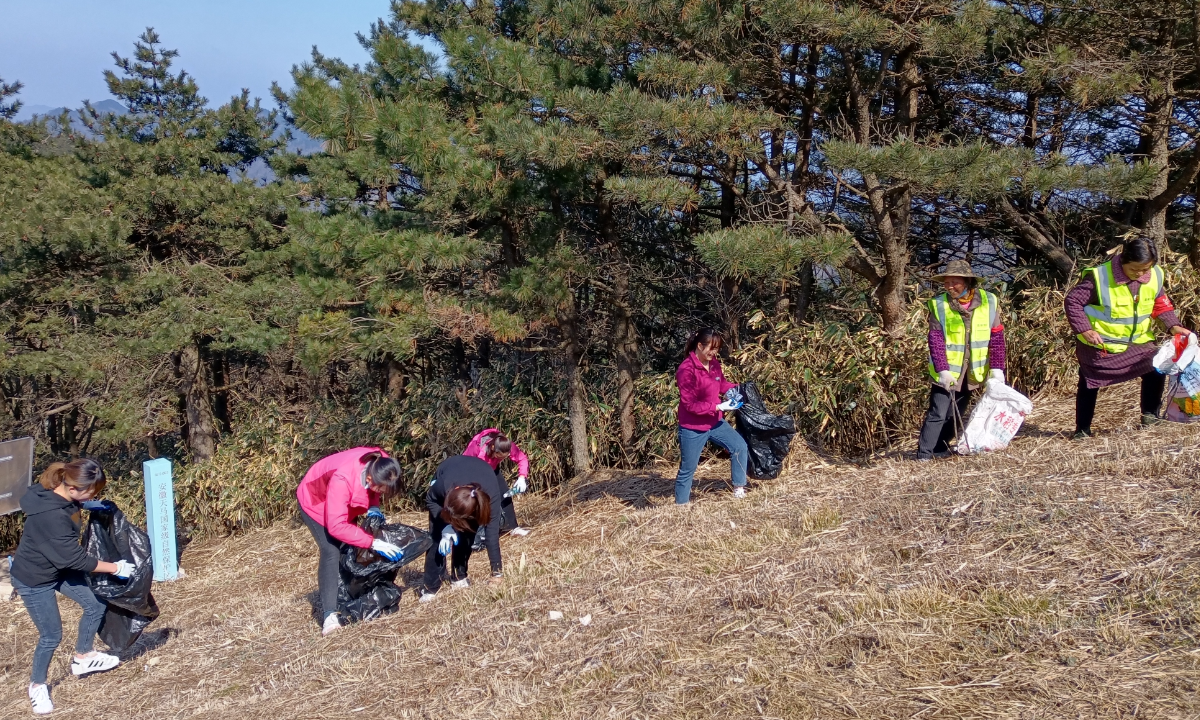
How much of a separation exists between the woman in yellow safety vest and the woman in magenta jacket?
224cm

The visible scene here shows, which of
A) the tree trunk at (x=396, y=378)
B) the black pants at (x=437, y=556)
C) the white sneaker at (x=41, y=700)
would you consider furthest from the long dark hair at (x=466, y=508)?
the tree trunk at (x=396, y=378)

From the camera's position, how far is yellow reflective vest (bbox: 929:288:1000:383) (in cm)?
548

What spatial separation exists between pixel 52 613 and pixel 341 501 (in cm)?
184

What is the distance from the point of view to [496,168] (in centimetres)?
750

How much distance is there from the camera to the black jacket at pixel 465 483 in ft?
18.3

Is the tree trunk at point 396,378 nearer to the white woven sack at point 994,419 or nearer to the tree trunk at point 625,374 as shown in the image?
the tree trunk at point 625,374

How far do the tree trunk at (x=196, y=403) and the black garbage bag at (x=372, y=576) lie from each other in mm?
9474

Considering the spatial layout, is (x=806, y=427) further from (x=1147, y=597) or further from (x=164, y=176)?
(x=164, y=176)

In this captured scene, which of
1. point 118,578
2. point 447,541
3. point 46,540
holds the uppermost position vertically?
point 46,540

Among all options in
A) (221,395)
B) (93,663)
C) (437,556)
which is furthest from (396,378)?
(93,663)

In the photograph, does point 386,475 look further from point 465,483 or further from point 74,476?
point 74,476

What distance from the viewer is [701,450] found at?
6.13 m

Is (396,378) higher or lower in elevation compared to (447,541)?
higher

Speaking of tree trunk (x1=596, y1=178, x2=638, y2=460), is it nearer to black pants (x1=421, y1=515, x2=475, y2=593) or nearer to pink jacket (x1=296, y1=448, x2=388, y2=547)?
black pants (x1=421, y1=515, x2=475, y2=593)
